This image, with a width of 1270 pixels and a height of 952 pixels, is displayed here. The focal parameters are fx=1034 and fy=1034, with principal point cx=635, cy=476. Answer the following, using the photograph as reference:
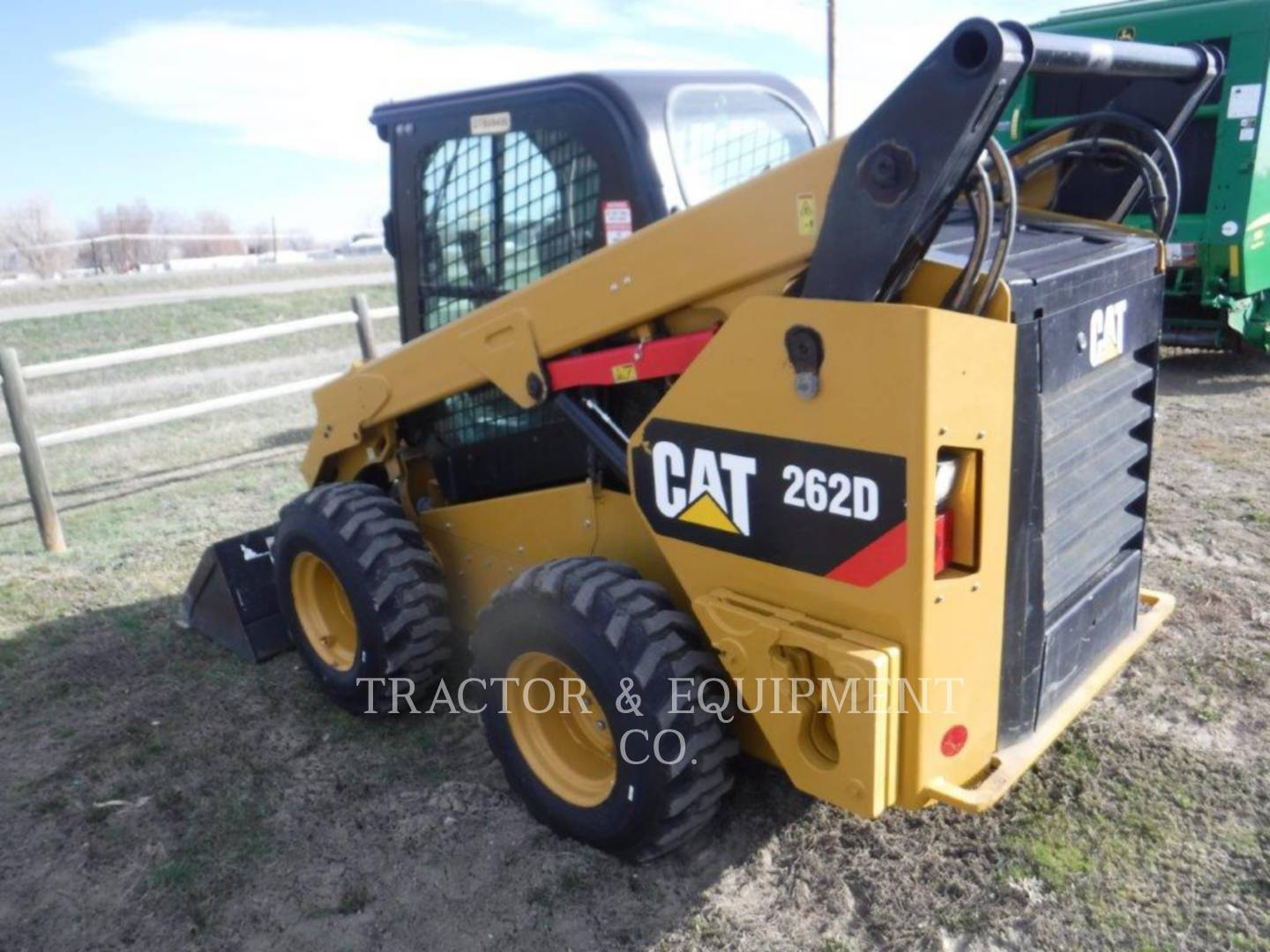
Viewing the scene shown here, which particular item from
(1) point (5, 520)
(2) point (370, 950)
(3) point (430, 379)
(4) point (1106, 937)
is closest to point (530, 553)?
(3) point (430, 379)

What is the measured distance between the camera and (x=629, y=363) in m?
2.76

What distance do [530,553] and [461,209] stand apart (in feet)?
3.97

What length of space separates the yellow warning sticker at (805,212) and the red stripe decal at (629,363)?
0.38 metres

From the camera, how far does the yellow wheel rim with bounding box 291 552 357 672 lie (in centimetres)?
388

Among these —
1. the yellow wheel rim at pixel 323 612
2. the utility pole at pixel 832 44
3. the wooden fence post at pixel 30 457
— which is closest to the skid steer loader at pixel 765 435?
the yellow wheel rim at pixel 323 612

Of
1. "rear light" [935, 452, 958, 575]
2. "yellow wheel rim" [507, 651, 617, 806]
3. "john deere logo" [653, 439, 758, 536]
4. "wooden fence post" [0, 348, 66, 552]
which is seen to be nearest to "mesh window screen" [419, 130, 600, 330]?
"john deere logo" [653, 439, 758, 536]

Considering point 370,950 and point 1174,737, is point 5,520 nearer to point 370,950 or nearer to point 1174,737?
point 370,950

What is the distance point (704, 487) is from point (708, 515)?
73 millimetres

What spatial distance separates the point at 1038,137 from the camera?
10.3 ft

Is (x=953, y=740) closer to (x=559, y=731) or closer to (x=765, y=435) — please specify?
(x=765, y=435)

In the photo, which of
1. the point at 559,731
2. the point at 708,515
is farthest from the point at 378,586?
the point at 708,515

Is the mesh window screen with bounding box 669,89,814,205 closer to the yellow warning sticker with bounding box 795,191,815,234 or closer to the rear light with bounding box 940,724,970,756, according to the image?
the yellow warning sticker with bounding box 795,191,815,234

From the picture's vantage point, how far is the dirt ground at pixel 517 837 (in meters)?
2.63

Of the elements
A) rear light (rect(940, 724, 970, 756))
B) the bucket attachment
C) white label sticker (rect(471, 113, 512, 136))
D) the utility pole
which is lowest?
the bucket attachment
